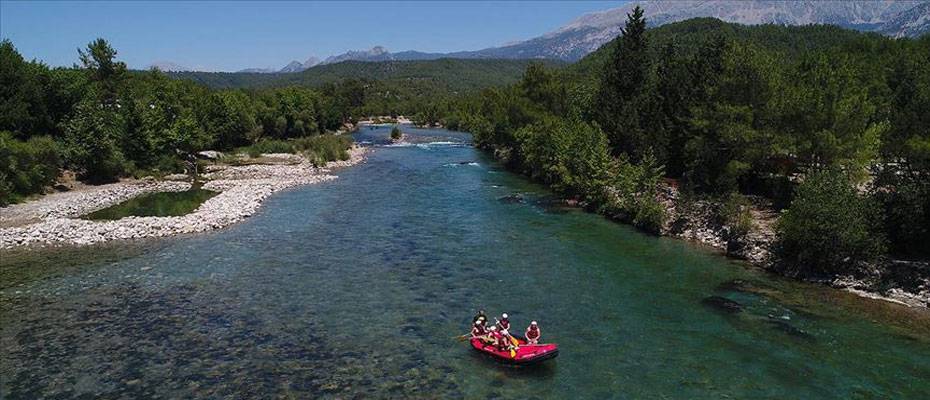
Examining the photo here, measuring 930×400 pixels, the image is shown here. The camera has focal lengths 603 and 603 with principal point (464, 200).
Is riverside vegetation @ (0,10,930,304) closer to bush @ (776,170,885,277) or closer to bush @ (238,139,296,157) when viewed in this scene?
bush @ (776,170,885,277)

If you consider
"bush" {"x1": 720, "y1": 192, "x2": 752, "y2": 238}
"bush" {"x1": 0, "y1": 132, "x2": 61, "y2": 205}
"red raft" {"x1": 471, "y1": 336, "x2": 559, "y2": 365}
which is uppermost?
"bush" {"x1": 0, "y1": 132, "x2": 61, "y2": 205}

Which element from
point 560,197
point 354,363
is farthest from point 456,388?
point 560,197

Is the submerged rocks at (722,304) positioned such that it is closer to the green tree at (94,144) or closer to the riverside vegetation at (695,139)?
the riverside vegetation at (695,139)

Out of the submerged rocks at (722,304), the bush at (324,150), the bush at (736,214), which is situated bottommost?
the submerged rocks at (722,304)

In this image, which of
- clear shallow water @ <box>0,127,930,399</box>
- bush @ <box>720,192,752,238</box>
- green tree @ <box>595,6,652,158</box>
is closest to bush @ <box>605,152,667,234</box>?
clear shallow water @ <box>0,127,930,399</box>

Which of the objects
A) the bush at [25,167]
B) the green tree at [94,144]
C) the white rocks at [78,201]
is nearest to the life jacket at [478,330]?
the white rocks at [78,201]
